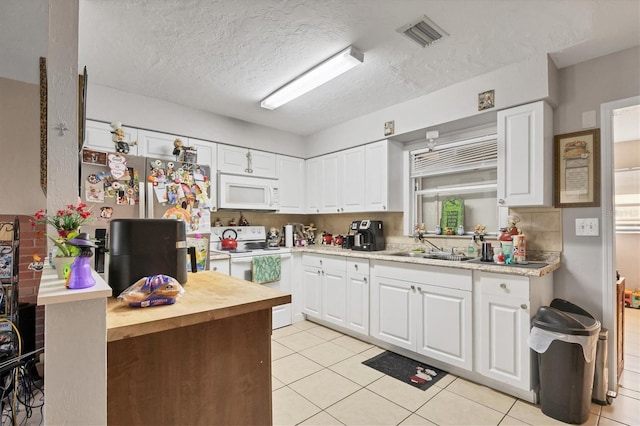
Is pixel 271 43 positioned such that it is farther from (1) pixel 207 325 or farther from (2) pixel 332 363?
(2) pixel 332 363

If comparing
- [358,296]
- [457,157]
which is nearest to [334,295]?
[358,296]

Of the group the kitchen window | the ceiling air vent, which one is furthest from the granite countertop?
the ceiling air vent

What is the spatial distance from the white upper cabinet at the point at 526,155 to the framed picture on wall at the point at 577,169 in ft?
0.21

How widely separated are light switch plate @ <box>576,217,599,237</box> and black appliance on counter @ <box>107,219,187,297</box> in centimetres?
269

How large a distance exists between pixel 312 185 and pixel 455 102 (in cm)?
207

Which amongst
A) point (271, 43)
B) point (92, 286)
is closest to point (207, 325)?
point (92, 286)

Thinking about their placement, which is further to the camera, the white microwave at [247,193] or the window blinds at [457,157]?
the white microwave at [247,193]

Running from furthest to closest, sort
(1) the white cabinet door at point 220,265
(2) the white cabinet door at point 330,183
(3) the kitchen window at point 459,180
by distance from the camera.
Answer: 1. (2) the white cabinet door at point 330,183
2. (1) the white cabinet door at point 220,265
3. (3) the kitchen window at point 459,180

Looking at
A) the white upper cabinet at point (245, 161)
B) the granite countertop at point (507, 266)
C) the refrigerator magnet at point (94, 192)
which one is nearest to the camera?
the refrigerator magnet at point (94, 192)

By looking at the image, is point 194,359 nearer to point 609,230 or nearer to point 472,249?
point 472,249

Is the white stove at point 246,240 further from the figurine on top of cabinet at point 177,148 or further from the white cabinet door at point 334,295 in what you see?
the figurine on top of cabinet at point 177,148

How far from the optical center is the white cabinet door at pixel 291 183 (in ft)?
13.2

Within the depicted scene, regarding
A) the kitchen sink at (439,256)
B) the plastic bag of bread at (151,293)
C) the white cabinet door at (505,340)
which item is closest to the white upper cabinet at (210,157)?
the kitchen sink at (439,256)

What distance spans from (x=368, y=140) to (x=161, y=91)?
2.15m
